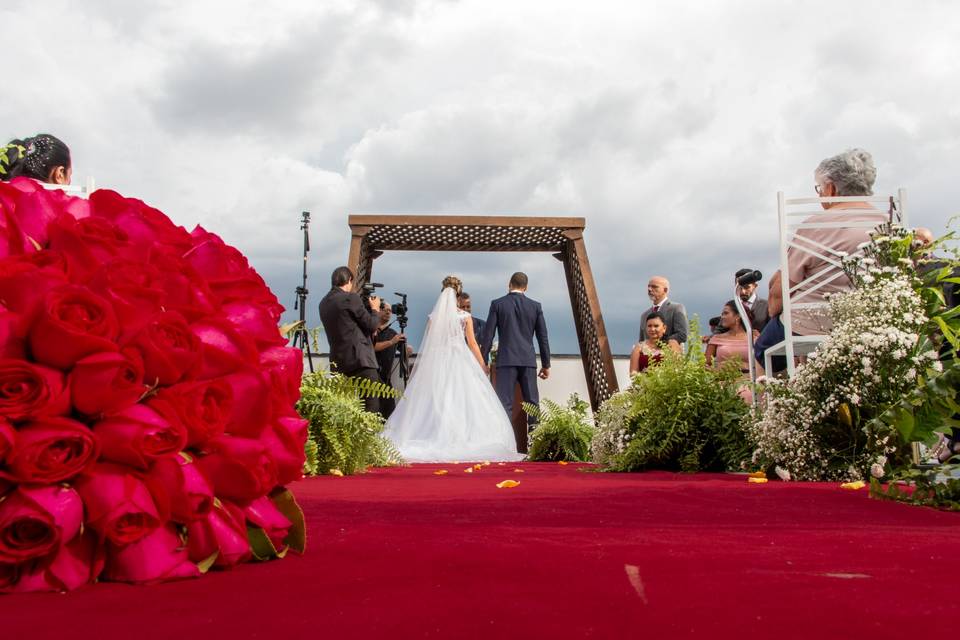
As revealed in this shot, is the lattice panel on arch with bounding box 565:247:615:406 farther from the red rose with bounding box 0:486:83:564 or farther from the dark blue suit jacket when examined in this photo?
the red rose with bounding box 0:486:83:564

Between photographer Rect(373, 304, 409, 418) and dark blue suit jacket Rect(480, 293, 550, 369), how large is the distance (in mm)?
1328

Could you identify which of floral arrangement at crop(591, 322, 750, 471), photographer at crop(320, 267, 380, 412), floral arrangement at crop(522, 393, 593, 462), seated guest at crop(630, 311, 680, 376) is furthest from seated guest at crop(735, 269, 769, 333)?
photographer at crop(320, 267, 380, 412)

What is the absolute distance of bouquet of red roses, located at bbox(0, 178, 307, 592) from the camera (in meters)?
1.12

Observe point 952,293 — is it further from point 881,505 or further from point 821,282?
point 881,505

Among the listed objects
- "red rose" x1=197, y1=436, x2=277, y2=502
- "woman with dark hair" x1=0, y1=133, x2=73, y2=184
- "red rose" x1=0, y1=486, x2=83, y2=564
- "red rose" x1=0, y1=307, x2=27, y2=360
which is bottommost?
"red rose" x1=0, y1=486, x2=83, y2=564

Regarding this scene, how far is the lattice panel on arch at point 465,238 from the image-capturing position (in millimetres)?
9891

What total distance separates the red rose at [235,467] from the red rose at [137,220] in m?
0.35

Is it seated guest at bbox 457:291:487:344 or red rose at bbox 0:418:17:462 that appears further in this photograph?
seated guest at bbox 457:291:487:344

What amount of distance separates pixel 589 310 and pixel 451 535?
8.29m

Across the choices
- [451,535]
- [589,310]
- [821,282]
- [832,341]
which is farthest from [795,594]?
[589,310]

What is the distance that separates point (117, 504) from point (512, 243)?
375 inches

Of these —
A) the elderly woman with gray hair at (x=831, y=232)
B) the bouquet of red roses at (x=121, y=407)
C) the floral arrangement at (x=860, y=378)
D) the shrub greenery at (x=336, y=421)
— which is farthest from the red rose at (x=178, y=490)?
the elderly woman with gray hair at (x=831, y=232)

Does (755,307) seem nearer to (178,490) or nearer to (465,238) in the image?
(465,238)

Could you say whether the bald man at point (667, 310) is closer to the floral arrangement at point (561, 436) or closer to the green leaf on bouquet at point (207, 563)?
the floral arrangement at point (561, 436)
